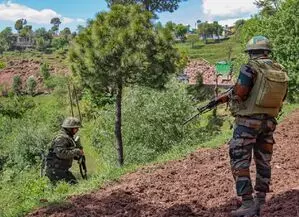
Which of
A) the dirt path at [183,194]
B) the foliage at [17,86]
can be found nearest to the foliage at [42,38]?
the foliage at [17,86]

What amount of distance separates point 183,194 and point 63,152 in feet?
7.86

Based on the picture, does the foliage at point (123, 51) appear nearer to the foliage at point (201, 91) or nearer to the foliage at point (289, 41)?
the foliage at point (289, 41)

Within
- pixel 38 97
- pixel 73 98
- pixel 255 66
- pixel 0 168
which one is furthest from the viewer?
pixel 38 97

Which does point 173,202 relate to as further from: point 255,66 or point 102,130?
point 102,130

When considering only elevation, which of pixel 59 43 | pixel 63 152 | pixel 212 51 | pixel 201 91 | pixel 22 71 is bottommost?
pixel 201 91

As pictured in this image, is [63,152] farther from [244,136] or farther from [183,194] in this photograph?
[244,136]

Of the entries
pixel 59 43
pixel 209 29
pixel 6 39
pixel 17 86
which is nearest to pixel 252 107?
pixel 17 86

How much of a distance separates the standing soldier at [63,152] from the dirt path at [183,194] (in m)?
1.06

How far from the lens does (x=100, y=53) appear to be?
12.4 meters

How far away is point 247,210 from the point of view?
15.3ft

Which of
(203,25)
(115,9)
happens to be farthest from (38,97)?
(115,9)

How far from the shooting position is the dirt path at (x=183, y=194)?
17.7 feet

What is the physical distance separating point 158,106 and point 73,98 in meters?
49.1

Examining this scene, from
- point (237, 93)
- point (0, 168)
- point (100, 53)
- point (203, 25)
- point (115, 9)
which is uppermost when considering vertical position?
point (203, 25)
